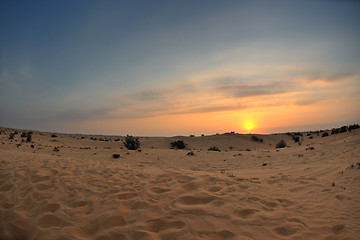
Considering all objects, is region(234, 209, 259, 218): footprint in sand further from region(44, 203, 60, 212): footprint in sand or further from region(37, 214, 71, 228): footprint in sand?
region(44, 203, 60, 212): footprint in sand

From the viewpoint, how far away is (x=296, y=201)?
4.93 metres

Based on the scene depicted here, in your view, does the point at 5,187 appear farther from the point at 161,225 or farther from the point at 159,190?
the point at 161,225

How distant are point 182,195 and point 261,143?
30.1 meters

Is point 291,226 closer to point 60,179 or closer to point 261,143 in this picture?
point 60,179

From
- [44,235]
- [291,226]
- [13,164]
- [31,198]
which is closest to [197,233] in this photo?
[291,226]

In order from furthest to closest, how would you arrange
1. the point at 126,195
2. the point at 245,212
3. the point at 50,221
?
1. the point at 126,195
2. the point at 245,212
3. the point at 50,221

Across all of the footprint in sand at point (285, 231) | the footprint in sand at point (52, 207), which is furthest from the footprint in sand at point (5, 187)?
the footprint in sand at point (285, 231)

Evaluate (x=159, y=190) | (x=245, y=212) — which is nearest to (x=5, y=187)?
(x=159, y=190)

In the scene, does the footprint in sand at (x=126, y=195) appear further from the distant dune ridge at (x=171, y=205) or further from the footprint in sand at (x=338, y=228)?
the footprint in sand at (x=338, y=228)

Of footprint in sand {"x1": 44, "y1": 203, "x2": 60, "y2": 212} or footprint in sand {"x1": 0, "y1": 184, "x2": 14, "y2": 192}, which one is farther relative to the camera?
footprint in sand {"x1": 0, "y1": 184, "x2": 14, "y2": 192}

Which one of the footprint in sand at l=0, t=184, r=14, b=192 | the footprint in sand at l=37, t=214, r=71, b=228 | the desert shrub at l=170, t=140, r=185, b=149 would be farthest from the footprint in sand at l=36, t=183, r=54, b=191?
the desert shrub at l=170, t=140, r=185, b=149

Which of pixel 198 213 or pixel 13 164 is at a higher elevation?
pixel 13 164

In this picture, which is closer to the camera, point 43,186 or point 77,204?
point 77,204

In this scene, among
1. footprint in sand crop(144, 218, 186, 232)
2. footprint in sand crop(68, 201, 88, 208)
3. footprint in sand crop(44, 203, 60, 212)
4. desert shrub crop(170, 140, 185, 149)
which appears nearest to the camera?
footprint in sand crop(144, 218, 186, 232)
